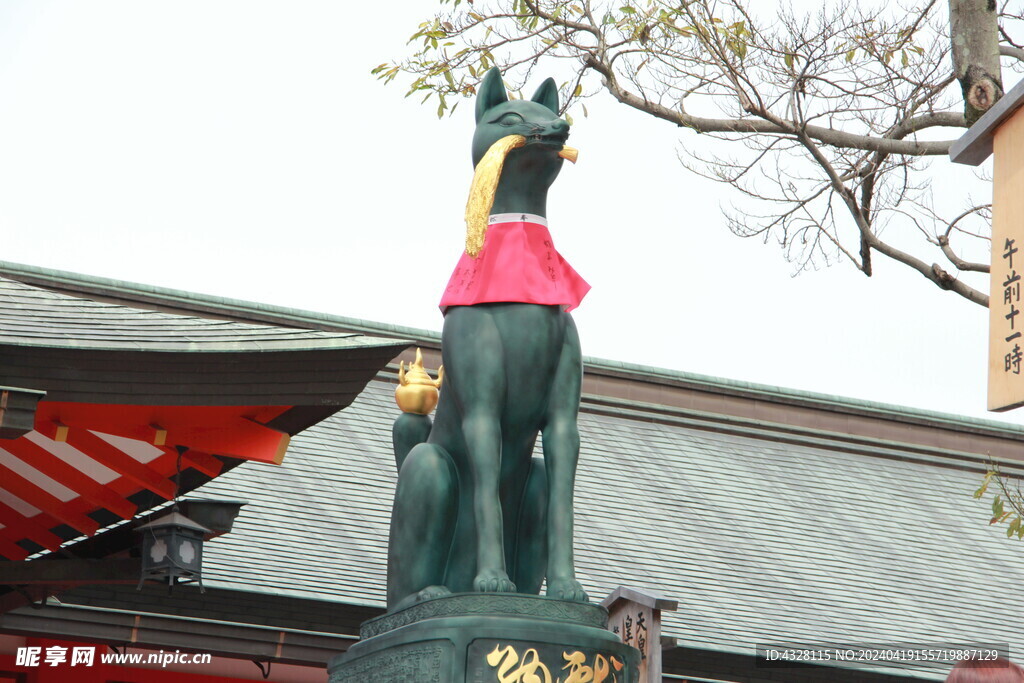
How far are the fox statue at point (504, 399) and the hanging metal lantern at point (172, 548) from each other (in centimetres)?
270

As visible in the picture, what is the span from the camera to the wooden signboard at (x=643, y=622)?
9.30 metres

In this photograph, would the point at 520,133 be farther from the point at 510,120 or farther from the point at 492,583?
the point at 492,583

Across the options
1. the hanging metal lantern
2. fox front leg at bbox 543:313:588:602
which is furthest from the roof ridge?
fox front leg at bbox 543:313:588:602

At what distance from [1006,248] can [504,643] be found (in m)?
2.96

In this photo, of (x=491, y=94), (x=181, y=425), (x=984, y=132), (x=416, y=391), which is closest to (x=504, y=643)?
(x=416, y=391)

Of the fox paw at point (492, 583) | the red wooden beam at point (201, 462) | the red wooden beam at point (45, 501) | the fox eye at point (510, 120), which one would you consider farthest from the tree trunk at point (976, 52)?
the red wooden beam at point (45, 501)

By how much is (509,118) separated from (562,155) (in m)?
0.25

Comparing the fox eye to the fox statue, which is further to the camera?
the fox eye

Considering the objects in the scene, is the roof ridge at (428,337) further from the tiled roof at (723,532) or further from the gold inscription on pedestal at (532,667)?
the gold inscription on pedestal at (532,667)

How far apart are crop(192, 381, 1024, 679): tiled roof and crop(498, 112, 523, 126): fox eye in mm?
5008

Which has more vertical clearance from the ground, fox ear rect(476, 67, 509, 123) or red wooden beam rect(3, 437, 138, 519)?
fox ear rect(476, 67, 509, 123)

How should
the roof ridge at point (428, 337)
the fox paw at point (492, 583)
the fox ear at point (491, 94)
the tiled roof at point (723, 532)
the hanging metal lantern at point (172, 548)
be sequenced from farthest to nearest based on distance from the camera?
the roof ridge at point (428, 337) < the tiled roof at point (723, 532) < the hanging metal lantern at point (172, 548) < the fox ear at point (491, 94) < the fox paw at point (492, 583)

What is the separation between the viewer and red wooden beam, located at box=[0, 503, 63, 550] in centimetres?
946

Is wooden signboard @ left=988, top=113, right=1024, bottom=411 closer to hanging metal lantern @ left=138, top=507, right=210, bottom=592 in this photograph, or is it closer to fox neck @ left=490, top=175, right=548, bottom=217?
fox neck @ left=490, top=175, right=548, bottom=217
